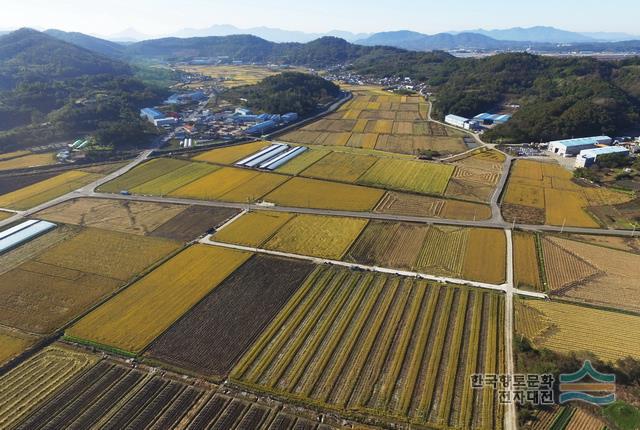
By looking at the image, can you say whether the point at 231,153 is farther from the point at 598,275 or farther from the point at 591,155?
the point at 591,155

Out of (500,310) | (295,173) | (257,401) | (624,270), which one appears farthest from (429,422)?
A: (295,173)

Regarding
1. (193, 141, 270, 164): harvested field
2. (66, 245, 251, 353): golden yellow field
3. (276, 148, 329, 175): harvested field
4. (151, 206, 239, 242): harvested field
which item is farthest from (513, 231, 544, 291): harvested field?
(193, 141, 270, 164): harvested field

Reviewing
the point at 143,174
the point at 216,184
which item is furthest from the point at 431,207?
the point at 143,174

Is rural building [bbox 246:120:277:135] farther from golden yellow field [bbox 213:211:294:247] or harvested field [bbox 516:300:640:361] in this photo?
harvested field [bbox 516:300:640:361]

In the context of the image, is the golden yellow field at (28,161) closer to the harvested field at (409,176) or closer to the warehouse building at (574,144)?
the harvested field at (409,176)

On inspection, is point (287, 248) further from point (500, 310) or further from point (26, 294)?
point (26, 294)
